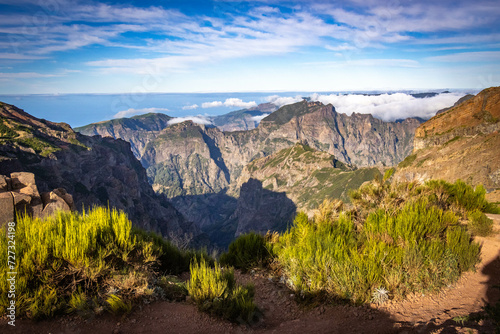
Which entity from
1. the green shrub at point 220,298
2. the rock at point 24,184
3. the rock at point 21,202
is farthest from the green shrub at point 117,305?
the rock at point 24,184

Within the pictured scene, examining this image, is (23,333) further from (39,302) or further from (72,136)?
(72,136)

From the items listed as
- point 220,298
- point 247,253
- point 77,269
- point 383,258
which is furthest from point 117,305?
point 383,258

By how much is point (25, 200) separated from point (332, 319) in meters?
10.1

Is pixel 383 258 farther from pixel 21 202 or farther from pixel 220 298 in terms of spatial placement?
pixel 21 202

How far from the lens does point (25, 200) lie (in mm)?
8984

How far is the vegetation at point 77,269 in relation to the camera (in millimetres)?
5512

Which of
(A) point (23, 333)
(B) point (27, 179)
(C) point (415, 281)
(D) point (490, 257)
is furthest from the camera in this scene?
(B) point (27, 179)

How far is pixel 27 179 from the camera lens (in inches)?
418

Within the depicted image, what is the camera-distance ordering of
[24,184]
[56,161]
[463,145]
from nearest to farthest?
[24,184] → [463,145] → [56,161]

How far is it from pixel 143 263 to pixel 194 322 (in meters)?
2.57

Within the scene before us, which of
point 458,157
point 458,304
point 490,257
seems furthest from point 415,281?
point 458,157

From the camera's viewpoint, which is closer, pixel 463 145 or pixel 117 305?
pixel 117 305

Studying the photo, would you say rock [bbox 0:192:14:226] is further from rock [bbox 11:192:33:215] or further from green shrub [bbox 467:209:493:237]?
green shrub [bbox 467:209:493:237]

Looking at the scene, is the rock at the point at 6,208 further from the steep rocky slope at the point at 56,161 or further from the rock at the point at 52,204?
the steep rocky slope at the point at 56,161
